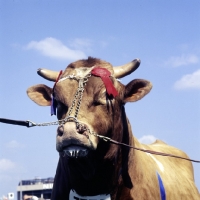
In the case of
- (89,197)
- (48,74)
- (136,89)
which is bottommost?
(89,197)

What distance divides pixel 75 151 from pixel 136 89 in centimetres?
171

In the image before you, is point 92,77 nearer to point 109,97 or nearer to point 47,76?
point 109,97

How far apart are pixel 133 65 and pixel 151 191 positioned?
1.75m

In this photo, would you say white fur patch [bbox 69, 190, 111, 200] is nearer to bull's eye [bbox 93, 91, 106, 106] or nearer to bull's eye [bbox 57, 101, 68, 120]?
bull's eye [bbox 57, 101, 68, 120]

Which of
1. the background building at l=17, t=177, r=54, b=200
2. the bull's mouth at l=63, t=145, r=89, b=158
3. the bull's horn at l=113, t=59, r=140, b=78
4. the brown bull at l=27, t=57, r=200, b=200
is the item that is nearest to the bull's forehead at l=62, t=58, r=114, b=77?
the brown bull at l=27, t=57, r=200, b=200

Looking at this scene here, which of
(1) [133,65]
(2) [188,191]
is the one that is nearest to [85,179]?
(1) [133,65]

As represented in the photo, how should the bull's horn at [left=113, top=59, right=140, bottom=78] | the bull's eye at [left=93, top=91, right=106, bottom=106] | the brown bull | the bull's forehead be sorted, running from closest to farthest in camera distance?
the brown bull < the bull's eye at [left=93, top=91, right=106, bottom=106] < the bull's forehead < the bull's horn at [left=113, top=59, right=140, bottom=78]

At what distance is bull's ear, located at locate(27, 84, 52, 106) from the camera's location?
261 inches

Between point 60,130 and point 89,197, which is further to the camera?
point 89,197

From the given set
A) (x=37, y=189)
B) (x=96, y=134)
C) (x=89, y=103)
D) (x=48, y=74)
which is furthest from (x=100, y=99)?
(x=37, y=189)

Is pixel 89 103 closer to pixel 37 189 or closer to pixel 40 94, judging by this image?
pixel 40 94

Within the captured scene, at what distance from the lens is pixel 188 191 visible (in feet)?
26.4

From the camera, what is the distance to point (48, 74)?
6.72 metres

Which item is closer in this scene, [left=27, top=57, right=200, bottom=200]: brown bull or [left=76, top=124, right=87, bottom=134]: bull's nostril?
[left=76, top=124, right=87, bottom=134]: bull's nostril
